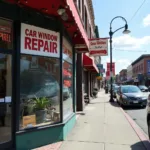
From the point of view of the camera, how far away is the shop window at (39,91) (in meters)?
6.50

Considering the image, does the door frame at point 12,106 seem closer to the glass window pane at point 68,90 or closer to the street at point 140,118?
the glass window pane at point 68,90

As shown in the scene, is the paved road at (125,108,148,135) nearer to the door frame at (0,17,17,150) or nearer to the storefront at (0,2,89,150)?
the storefront at (0,2,89,150)

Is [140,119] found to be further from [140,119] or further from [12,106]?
[12,106]

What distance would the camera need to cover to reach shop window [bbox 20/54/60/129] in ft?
21.3

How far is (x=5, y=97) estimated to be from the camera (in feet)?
19.8

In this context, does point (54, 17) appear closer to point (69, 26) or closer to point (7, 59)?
point (69, 26)

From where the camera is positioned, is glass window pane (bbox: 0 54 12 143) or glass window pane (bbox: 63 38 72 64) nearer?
glass window pane (bbox: 0 54 12 143)

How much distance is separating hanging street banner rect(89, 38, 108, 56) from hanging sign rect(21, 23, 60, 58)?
7.84 meters

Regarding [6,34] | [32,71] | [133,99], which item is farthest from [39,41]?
[133,99]

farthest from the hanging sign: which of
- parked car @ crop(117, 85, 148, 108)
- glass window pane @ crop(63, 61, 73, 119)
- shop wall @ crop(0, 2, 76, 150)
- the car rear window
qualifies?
the car rear window

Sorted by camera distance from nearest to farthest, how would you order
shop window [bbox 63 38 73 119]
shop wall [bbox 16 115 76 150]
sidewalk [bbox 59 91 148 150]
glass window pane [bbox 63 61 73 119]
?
shop wall [bbox 16 115 76 150], sidewalk [bbox 59 91 148 150], shop window [bbox 63 38 73 119], glass window pane [bbox 63 61 73 119]

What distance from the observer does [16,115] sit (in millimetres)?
6105

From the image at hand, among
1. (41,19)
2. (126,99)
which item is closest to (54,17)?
(41,19)

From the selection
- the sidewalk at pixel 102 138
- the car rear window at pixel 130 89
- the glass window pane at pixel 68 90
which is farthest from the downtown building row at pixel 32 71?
the car rear window at pixel 130 89
